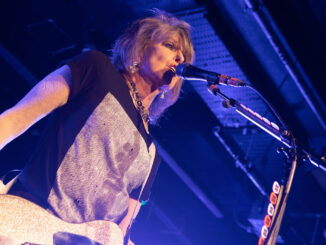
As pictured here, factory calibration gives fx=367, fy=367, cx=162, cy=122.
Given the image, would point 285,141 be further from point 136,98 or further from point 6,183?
point 6,183

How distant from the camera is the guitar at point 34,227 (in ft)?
4.23

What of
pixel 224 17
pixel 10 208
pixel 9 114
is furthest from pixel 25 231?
pixel 224 17

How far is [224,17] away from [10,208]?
8.49 feet

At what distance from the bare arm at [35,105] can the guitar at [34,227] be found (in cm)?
30

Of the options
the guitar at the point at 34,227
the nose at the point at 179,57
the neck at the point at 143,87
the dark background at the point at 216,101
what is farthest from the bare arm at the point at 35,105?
the dark background at the point at 216,101

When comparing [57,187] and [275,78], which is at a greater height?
[57,187]

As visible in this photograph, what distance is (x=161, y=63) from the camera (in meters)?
2.09

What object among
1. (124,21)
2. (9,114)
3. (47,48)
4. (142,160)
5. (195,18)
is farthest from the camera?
(47,48)

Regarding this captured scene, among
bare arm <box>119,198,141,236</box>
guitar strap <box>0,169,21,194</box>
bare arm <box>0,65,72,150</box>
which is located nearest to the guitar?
guitar strap <box>0,169,21,194</box>

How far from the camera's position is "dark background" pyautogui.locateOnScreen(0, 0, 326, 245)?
128 inches

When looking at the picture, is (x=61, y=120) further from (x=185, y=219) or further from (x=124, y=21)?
(x=185, y=219)

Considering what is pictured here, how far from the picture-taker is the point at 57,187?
1.53m

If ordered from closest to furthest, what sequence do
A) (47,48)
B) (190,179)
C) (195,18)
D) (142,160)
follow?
(142,160) → (195,18) → (47,48) → (190,179)

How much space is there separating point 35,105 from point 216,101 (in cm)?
298
